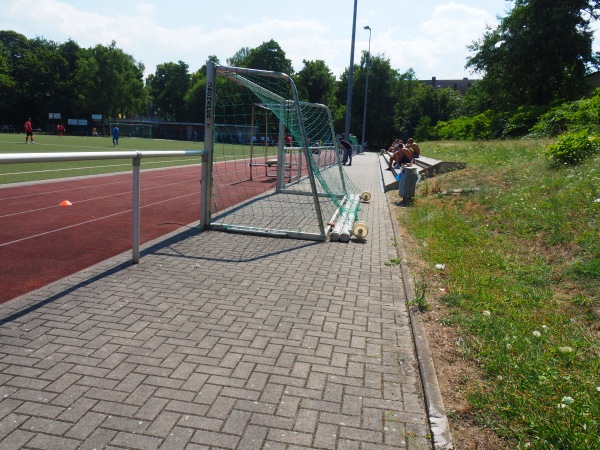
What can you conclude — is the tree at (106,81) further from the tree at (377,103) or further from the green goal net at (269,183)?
the green goal net at (269,183)

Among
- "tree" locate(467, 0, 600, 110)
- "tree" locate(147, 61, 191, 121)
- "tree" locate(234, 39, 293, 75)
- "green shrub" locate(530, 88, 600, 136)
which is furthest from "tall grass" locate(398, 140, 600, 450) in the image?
"tree" locate(147, 61, 191, 121)

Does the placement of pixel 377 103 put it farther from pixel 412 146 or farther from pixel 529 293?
pixel 529 293

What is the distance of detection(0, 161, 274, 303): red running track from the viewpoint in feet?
19.5

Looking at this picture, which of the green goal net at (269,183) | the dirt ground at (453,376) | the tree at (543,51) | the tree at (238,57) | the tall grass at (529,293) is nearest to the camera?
the dirt ground at (453,376)

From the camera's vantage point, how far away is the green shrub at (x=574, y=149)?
9.90 metres

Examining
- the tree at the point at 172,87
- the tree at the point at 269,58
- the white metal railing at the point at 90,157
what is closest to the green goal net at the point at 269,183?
the white metal railing at the point at 90,157

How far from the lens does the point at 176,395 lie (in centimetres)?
316

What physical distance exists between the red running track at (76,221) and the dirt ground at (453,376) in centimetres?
414

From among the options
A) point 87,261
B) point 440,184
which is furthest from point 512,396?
point 440,184

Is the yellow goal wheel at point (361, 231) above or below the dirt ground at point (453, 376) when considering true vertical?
above

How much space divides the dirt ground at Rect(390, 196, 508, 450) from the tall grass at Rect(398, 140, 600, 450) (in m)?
0.07

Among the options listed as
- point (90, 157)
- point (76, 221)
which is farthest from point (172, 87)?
point (90, 157)

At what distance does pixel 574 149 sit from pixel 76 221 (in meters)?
9.88

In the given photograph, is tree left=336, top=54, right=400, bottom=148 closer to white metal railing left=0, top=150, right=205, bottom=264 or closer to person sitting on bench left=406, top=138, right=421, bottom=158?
person sitting on bench left=406, top=138, right=421, bottom=158
